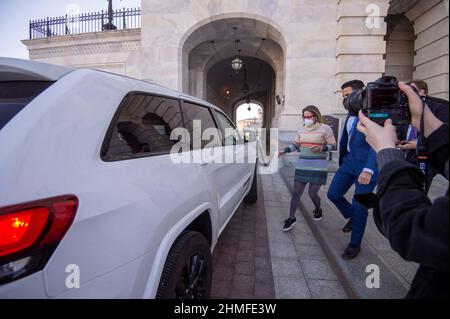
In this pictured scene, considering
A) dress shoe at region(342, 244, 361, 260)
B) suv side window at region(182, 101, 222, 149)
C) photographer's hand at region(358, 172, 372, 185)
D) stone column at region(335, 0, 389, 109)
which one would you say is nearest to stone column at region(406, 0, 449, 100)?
stone column at region(335, 0, 389, 109)

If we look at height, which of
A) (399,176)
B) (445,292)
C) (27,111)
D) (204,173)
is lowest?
(445,292)

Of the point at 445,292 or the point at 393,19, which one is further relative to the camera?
the point at 393,19

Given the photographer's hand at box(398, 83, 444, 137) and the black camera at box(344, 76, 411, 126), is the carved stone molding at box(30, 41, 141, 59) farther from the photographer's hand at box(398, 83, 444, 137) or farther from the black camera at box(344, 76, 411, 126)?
the photographer's hand at box(398, 83, 444, 137)

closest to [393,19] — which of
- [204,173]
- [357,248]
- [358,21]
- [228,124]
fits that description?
[358,21]

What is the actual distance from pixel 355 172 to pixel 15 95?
2.92m

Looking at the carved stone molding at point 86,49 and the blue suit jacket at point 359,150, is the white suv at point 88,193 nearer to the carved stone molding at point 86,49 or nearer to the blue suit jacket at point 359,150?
the blue suit jacket at point 359,150

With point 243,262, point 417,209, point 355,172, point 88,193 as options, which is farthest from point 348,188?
point 88,193

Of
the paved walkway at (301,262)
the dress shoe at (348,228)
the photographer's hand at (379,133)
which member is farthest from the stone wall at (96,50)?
the photographer's hand at (379,133)

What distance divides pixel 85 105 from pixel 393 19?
11.9 m

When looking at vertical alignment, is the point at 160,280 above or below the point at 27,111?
below

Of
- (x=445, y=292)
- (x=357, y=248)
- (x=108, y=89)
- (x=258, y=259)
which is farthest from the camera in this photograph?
(x=258, y=259)

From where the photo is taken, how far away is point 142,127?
1.66 metres

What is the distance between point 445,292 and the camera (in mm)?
805

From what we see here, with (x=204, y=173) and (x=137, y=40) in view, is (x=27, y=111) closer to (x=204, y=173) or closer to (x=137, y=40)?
(x=204, y=173)
